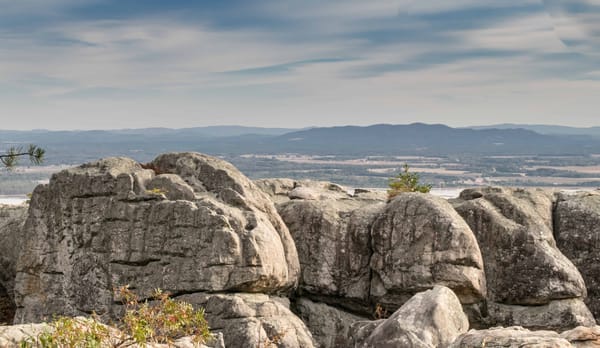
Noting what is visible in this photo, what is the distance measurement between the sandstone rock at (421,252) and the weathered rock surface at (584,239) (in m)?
5.13

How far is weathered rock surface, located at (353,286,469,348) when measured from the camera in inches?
995

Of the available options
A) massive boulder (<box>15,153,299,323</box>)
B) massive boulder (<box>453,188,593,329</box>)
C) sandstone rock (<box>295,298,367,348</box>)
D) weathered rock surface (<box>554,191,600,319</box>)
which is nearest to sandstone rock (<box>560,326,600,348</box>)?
massive boulder (<box>453,188,593,329</box>)

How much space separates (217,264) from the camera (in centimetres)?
2998

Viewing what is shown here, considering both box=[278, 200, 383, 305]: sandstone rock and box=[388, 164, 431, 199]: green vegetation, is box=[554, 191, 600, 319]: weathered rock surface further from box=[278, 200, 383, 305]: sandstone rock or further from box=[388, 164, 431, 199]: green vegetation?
box=[278, 200, 383, 305]: sandstone rock

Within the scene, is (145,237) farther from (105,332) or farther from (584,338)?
(584,338)

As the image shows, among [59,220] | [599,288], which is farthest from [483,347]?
[59,220]

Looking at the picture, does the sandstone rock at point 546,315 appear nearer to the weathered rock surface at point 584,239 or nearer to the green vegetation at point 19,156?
the weathered rock surface at point 584,239

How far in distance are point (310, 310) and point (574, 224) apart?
12.6 meters

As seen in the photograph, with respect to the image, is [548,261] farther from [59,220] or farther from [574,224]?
[59,220]

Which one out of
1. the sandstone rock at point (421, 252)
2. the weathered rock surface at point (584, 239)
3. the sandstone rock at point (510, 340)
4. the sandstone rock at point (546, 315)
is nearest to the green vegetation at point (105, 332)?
the sandstone rock at point (510, 340)

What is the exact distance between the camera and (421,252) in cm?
3139

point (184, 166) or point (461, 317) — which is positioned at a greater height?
point (184, 166)

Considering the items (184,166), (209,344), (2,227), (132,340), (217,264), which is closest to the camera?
(132,340)

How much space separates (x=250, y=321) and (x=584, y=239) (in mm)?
15883
